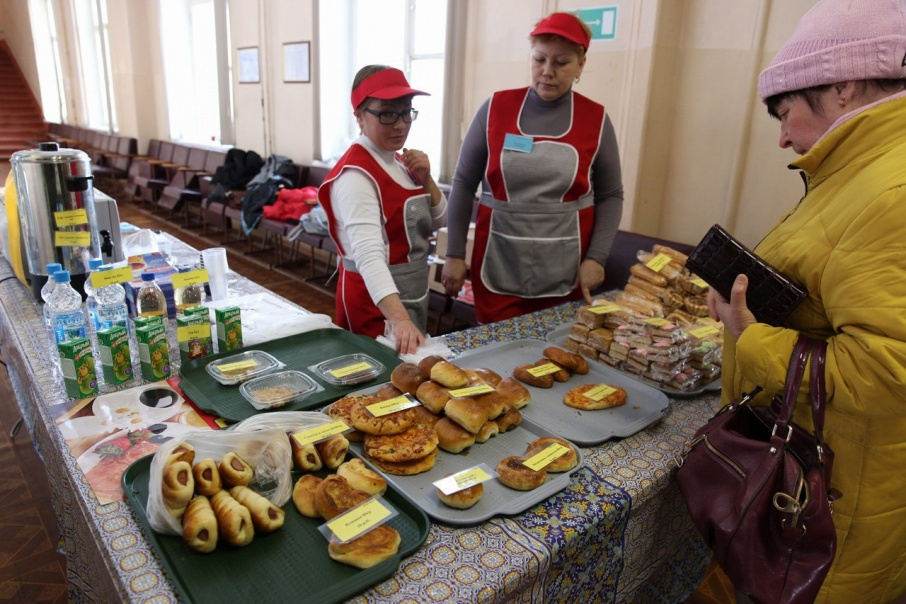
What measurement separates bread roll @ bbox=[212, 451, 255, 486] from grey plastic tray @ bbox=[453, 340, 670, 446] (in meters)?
0.69

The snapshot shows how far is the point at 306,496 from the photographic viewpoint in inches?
42.6

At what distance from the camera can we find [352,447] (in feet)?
4.19

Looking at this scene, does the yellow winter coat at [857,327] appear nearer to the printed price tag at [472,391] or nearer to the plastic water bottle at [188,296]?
the printed price tag at [472,391]

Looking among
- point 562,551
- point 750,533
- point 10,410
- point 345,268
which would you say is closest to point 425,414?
point 562,551

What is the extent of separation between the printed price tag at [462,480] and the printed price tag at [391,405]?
0.21 m

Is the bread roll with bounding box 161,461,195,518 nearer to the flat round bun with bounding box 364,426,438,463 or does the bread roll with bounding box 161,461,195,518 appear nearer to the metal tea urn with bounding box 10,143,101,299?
the flat round bun with bounding box 364,426,438,463

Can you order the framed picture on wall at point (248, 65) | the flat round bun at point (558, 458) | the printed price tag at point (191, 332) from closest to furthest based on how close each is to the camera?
the flat round bun at point (558, 458), the printed price tag at point (191, 332), the framed picture on wall at point (248, 65)

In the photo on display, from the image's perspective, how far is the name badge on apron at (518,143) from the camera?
2.16 m

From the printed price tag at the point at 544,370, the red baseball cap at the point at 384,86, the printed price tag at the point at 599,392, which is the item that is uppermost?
the red baseball cap at the point at 384,86

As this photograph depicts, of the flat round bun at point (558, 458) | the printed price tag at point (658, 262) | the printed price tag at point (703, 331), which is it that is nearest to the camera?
the flat round bun at point (558, 458)

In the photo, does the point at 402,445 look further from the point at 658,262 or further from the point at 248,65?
the point at 248,65

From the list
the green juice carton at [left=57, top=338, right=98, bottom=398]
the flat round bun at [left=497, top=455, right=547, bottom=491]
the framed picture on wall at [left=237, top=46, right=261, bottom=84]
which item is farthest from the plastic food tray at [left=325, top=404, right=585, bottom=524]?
the framed picture on wall at [left=237, top=46, right=261, bottom=84]

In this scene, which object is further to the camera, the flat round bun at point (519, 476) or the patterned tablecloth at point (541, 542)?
the flat round bun at point (519, 476)

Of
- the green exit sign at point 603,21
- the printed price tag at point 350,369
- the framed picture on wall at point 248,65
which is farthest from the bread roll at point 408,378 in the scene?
the framed picture on wall at point 248,65
